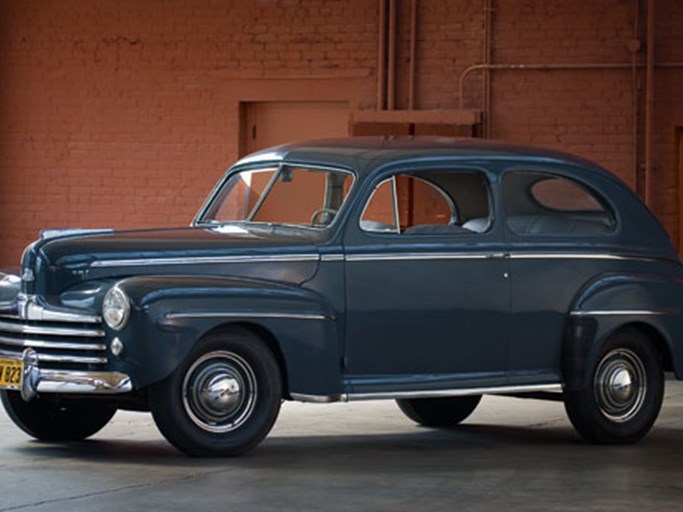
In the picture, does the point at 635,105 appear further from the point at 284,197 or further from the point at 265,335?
the point at 265,335

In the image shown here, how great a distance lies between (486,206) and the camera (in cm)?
935

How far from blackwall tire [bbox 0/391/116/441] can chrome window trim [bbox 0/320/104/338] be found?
1.77 feet

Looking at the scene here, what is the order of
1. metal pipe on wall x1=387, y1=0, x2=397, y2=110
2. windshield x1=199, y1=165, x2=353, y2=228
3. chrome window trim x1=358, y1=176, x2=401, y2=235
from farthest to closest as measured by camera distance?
1. metal pipe on wall x1=387, y1=0, x2=397, y2=110
2. windshield x1=199, y1=165, x2=353, y2=228
3. chrome window trim x1=358, y1=176, x2=401, y2=235

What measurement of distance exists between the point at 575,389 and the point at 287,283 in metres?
1.78

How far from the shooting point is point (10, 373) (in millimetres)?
8398

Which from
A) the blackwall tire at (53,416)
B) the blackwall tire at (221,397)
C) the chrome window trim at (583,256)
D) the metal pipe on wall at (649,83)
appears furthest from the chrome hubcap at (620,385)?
the metal pipe on wall at (649,83)

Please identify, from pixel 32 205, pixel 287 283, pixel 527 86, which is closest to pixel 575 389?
pixel 287 283

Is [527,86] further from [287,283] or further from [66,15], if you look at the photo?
[287,283]

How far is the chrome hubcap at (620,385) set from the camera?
372 inches

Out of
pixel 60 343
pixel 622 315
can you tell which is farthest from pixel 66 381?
pixel 622 315

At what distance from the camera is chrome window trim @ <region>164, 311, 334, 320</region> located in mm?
8094

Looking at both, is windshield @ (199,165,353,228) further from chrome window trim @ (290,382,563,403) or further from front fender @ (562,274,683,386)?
front fender @ (562,274,683,386)

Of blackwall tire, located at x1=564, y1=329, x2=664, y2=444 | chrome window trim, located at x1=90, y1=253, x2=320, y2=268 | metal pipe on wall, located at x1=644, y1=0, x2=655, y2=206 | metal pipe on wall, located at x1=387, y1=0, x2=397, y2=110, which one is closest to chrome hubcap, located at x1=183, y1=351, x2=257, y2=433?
chrome window trim, located at x1=90, y1=253, x2=320, y2=268

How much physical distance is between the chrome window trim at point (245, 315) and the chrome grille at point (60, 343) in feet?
1.24
